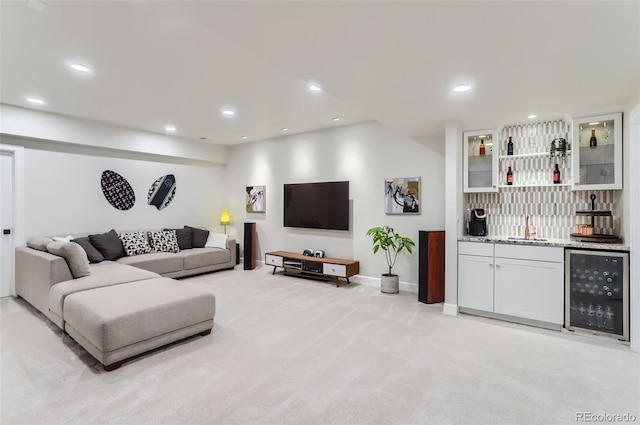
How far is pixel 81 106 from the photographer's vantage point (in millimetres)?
4305

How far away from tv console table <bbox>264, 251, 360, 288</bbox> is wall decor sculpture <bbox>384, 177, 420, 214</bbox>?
3.61ft

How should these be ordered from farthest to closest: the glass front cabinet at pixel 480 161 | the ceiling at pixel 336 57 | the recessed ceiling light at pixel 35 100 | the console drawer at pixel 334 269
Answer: the console drawer at pixel 334 269, the recessed ceiling light at pixel 35 100, the glass front cabinet at pixel 480 161, the ceiling at pixel 336 57

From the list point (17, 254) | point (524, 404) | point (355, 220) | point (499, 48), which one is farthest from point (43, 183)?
point (524, 404)

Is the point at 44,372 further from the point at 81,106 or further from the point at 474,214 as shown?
the point at 474,214

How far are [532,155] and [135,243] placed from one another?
5.98 meters

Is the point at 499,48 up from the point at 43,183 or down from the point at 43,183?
up

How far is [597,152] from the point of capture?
3.33 m

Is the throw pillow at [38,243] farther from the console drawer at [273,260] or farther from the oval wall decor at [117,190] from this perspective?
the console drawer at [273,260]

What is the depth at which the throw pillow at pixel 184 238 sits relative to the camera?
5918mm

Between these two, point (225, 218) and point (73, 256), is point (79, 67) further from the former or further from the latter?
point (225, 218)

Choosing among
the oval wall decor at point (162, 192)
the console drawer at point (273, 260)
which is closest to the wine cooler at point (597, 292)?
the console drawer at point (273, 260)

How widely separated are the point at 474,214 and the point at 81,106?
5.58 m

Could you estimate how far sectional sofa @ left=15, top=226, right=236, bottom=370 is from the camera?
8.09 ft

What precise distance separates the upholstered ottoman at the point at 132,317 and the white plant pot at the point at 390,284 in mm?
2539
